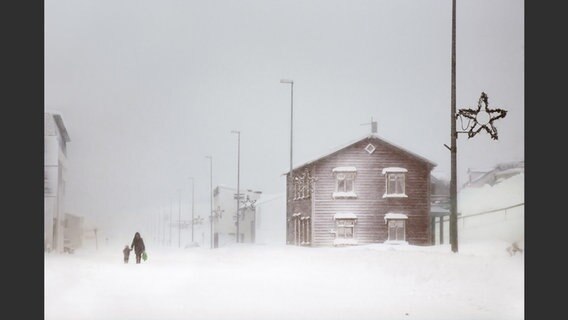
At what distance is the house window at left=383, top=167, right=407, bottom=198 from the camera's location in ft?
48.5

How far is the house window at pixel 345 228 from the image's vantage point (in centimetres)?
1475

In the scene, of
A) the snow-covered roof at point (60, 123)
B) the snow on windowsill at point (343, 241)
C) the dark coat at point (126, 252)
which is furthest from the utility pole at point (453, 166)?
the snow-covered roof at point (60, 123)

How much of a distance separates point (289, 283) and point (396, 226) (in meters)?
1.60

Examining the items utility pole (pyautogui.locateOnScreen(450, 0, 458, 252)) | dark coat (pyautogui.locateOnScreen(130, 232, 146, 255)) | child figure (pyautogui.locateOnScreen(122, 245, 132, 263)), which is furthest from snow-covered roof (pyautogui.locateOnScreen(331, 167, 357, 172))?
child figure (pyautogui.locateOnScreen(122, 245, 132, 263))

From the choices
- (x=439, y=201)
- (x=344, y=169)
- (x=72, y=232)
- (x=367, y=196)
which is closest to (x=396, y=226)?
(x=367, y=196)

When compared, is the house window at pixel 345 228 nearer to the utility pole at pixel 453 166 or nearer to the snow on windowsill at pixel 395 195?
the snow on windowsill at pixel 395 195

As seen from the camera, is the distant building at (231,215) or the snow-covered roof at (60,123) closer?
the snow-covered roof at (60,123)

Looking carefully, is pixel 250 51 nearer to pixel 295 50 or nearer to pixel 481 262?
pixel 295 50

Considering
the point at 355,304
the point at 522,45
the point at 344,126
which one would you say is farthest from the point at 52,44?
the point at 522,45

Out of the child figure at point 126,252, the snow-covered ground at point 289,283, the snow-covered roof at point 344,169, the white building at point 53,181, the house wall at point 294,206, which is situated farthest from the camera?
the house wall at point 294,206

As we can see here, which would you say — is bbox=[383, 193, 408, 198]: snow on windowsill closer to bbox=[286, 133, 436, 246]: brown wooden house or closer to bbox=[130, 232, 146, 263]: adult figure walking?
bbox=[286, 133, 436, 246]: brown wooden house

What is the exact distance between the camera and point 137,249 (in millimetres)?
14438

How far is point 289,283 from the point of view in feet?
47.5

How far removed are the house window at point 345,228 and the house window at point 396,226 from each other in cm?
45
